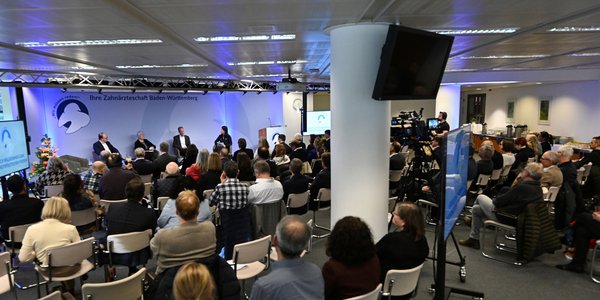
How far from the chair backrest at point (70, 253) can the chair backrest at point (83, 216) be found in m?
1.23

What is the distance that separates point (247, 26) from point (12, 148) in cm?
546

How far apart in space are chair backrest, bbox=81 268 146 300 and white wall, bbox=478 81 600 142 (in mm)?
13178

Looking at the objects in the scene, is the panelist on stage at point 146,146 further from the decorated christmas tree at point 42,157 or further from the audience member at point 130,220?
the audience member at point 130,220

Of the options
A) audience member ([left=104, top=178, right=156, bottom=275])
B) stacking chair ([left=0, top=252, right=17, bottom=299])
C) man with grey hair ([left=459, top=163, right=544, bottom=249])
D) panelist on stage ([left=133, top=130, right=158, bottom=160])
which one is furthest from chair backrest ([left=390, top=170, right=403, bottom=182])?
→ panelist on stage ([left=133, top=130, right=158, bottom=160])

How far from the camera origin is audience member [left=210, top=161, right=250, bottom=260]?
4.14 m

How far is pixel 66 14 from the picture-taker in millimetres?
3410

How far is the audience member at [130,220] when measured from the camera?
368 centimetres

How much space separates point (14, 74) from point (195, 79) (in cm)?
451

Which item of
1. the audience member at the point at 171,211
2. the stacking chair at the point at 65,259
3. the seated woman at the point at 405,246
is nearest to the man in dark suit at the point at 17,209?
the stacking chair at the point at 65,259

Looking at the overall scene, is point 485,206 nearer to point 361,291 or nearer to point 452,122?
point 361,291

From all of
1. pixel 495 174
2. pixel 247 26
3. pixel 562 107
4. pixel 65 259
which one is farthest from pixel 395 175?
pixel 562 107

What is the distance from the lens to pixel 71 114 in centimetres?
1074

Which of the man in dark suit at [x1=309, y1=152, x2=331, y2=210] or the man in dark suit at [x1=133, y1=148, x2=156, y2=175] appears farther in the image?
the man in dark suit at [x1=133, y1=148, x2=156, y2=175]

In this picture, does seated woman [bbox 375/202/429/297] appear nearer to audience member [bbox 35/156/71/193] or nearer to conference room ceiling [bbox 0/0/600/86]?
conference room ceiling [bbox 0/0/600/86]
